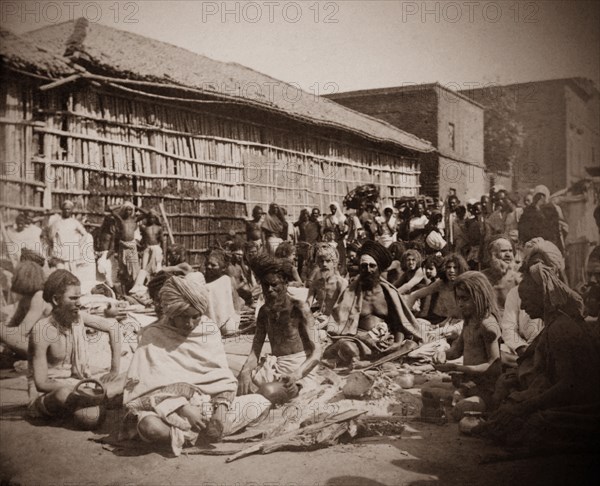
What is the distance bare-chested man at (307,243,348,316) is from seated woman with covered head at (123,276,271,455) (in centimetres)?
94

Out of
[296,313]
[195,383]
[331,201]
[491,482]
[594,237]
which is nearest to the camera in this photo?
[491,482]

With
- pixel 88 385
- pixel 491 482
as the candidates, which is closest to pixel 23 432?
pixel 88 385

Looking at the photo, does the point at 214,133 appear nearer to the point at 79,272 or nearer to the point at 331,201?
the point at 331,201

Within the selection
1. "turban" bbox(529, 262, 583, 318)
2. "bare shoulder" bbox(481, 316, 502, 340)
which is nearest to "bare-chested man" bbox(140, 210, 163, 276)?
"bare shoulder" bbox(481, 316, 502, 340)

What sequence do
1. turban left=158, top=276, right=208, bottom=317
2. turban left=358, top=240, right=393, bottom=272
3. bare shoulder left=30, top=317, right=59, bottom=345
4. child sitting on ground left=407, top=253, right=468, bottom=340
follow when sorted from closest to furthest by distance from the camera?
turban left=158, top=276, right=208, bottom=317, child sitting on ground left=407, top=253, right=468, bottom=340, bare shoulder left=30, top=317, right=59, bottom=345, turban left=358, top=240, right=393, bottom=272

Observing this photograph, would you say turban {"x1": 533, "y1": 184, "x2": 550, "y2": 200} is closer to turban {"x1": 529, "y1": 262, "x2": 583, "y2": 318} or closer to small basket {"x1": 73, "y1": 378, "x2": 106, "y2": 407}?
turban {"x1": 529, "y1": 262, "x2": 583, "y2": 318}

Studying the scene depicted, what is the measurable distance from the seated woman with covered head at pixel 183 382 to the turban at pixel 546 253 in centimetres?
159

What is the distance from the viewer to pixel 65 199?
3408mm

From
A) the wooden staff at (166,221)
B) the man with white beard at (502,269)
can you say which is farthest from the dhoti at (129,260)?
the man with white beard at (502,269)

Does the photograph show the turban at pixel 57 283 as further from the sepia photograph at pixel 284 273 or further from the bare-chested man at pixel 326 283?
the bare-chested man at pixel 326 283

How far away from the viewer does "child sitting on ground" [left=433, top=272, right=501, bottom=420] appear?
2893 millimetres

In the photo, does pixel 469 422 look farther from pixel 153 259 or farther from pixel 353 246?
pixel 153 259

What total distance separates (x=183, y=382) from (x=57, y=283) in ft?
3.12

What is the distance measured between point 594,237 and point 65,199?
9.59 ft
